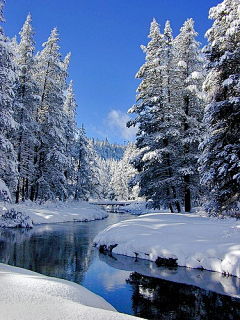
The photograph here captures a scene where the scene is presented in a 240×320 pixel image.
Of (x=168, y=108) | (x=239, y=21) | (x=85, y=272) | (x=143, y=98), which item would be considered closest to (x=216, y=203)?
(x=85, y=272)

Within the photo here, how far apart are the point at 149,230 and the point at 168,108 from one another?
12.3 metres

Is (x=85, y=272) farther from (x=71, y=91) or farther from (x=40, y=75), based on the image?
(x=71, y=91)

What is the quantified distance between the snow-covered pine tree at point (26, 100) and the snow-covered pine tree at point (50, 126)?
1340mm

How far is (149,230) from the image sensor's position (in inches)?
565

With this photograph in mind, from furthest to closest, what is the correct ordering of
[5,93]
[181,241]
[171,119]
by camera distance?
[171,119] → [5,93] → [181,241]

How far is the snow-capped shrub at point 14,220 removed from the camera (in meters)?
21.0

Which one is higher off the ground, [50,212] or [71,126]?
[71,126]

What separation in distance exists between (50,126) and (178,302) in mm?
26036

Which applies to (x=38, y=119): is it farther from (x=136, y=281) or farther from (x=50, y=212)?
(x=136, y=281)

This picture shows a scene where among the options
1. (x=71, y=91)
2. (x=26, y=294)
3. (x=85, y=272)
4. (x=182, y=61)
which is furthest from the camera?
(x=71, y=91)

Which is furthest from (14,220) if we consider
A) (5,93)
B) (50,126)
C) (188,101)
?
(188,101)

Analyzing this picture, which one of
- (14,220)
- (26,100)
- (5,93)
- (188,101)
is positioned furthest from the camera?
(26,100)

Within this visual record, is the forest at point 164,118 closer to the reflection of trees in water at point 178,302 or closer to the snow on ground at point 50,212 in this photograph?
the snow on ground at point 50,212

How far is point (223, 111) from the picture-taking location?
1374cm
